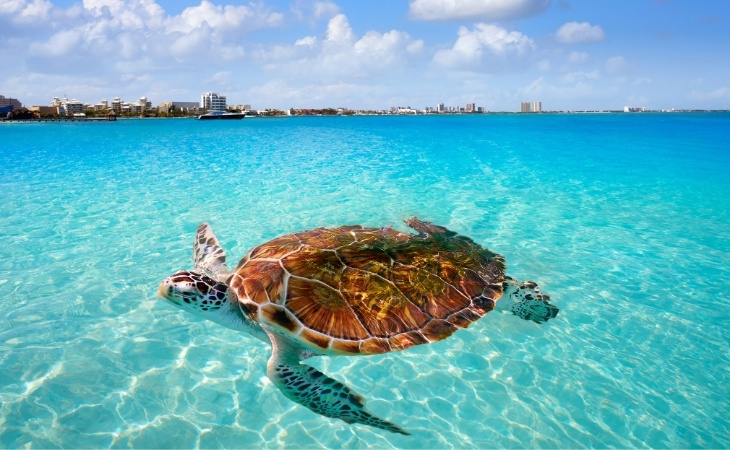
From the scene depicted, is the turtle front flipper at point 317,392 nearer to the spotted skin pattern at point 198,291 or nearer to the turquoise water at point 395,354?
the turquoise water at point 395,354

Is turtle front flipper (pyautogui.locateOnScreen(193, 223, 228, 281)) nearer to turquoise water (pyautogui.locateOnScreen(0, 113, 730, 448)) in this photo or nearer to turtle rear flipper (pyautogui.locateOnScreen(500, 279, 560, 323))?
turquoise water (pyautogui.locateOnScreen(0, 113, 730, 448))

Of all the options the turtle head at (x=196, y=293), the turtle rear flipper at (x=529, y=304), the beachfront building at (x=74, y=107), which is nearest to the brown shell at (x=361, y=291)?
the turtle head at (x=196, y=293)

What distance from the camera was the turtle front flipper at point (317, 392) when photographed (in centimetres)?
409

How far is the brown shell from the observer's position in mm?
4477

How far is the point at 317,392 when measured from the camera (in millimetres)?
4266

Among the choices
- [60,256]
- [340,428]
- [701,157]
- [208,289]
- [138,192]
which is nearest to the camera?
[340,428]

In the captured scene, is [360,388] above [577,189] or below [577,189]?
below

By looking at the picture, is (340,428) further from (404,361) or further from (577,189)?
(577,189)

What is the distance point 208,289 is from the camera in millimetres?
4660

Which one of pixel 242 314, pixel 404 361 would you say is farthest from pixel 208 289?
pixel 404 361

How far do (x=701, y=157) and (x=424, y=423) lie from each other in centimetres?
3045

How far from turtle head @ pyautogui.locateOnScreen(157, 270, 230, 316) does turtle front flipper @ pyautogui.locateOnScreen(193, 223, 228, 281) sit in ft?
2.97

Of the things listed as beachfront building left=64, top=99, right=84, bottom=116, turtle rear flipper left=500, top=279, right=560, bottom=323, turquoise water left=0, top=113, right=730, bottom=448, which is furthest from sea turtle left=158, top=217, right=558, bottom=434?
beachfront building left=64, top=99, right=84, bottom=116

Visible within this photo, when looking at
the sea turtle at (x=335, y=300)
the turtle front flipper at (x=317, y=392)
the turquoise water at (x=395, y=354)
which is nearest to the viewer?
the turtle front flipper at (x=317, y=392)
